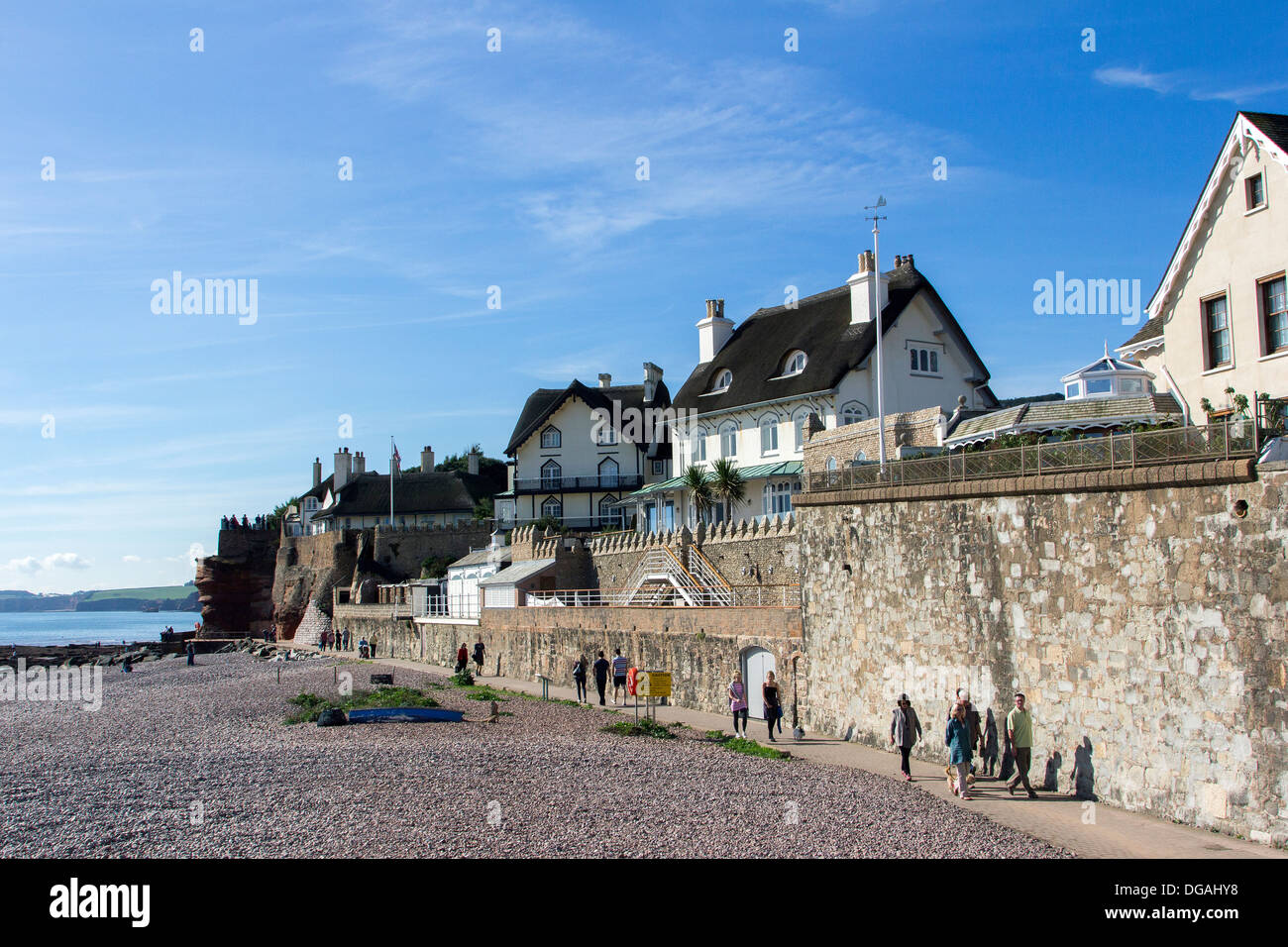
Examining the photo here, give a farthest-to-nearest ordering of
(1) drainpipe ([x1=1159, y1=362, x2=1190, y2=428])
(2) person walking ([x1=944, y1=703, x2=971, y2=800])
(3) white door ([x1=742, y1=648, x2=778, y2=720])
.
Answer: (3) white door ([x1=742, y1=648, x2=778, y2=720])
(1) drainpipe ([x1=1159, y1=362, x2=1190, y2=428])
(2) person walking ([x1=944, y1=703, x2=971, y2=800])

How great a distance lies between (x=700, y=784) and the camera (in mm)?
16219

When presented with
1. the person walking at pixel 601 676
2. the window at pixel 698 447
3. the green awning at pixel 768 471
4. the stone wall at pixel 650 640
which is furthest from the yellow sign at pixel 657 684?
the window at pixel 698 447

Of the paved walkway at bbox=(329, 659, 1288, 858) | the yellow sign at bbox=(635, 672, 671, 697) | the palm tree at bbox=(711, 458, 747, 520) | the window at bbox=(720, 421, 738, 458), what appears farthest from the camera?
the window at bbox=(720, 421, 738, 458)

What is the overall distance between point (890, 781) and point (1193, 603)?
17.7ft

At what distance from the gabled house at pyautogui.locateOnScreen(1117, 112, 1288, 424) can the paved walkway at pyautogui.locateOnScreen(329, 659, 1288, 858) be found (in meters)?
7.14

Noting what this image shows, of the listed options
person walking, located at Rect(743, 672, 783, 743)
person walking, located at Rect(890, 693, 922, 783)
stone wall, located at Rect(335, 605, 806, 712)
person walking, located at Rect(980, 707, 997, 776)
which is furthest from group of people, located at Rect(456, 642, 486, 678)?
person walking, located at Rect(980, 707, 997, 776)

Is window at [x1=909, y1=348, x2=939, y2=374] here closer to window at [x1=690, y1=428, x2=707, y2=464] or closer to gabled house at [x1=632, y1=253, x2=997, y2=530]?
gabled house at [x1=632, y1=253, x2=997, y2=530]

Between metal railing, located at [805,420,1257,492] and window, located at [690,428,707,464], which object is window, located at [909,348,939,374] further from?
metal railing, located at [805,420,1257,492]

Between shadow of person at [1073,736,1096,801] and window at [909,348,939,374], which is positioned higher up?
window at [909,348,939,374]

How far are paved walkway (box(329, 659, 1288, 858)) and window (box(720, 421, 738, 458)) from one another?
23.1m

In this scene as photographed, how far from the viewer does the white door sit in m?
22.9

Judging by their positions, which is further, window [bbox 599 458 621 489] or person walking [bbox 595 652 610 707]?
window [bbox 599 458 621 489]

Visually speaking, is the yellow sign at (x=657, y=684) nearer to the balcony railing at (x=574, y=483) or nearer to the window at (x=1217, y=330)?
the window at (x=1217, y=330)
